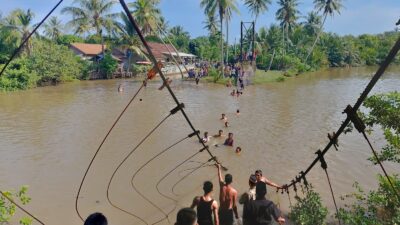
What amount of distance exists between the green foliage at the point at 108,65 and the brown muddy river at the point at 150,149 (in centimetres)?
1475

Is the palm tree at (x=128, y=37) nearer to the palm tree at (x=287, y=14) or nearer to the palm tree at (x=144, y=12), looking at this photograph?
the palm tree at (x=144, y=12)

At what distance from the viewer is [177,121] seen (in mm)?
17438

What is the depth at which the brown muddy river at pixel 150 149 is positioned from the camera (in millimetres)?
8875

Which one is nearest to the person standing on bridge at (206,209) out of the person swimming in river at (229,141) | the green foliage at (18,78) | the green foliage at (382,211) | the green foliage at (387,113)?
the green foliage at (382,211)

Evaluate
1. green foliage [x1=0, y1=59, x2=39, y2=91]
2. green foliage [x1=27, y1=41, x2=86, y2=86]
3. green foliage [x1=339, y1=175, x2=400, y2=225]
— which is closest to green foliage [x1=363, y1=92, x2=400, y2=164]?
green foliage [x1=339, y1=175, x2=400, y2=225]

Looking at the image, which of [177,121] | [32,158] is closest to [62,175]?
[32,158]

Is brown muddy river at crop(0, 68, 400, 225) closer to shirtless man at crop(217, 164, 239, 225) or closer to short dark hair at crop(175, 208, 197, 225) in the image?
shirtless man at crop(217, 164, 239, 225)

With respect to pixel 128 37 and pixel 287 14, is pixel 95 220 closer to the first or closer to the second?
pixel 128 37

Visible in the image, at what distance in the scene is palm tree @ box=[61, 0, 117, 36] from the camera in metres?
38.0

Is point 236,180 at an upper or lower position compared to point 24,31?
lower

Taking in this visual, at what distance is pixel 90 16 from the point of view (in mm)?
38688

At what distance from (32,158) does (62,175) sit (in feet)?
7.79

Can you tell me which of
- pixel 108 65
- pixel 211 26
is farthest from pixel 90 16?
pixel 211 26

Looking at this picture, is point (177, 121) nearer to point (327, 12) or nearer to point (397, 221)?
point (397, 221)
